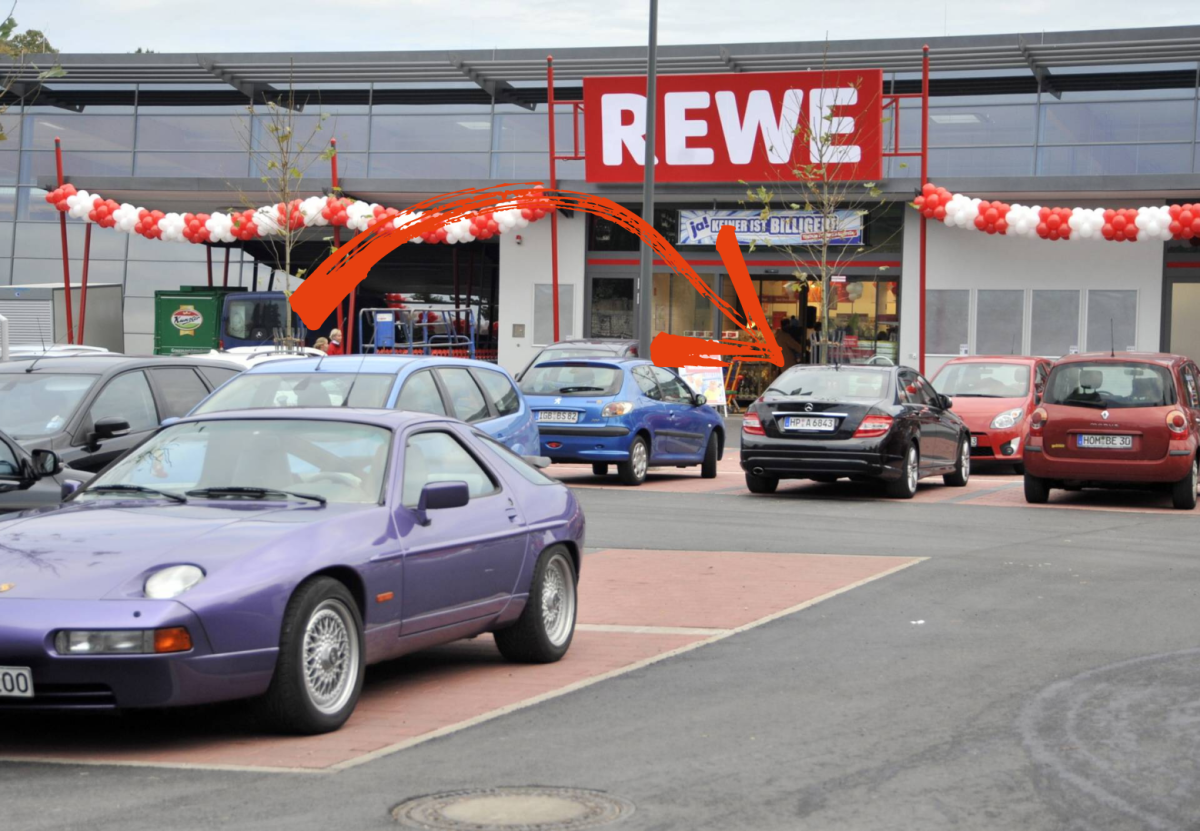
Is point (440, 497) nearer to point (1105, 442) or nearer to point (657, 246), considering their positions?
point (1105, 442)

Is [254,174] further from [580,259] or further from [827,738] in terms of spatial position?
[827,738]

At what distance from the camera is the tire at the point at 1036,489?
18.2m

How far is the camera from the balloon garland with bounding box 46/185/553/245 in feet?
117

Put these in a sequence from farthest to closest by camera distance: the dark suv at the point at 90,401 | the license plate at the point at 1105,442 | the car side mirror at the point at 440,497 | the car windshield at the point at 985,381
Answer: the car windshield at the point at 985,381 < the license plate at the point at 1105,442 < the dark suv at the point at 90,401 < the car side mirror at the point at 440,497

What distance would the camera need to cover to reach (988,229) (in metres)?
33.0

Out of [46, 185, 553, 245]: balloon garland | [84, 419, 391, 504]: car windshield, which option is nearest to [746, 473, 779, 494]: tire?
[84, 419, 391, 504]: car windshield

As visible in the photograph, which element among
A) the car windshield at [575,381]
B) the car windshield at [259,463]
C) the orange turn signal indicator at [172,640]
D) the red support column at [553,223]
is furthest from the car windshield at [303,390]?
the red support column at [553,223]

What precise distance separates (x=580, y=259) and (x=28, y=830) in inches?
1277

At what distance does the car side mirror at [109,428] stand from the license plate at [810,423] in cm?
810

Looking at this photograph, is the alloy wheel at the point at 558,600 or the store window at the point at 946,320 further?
the store window at the point at 946,320

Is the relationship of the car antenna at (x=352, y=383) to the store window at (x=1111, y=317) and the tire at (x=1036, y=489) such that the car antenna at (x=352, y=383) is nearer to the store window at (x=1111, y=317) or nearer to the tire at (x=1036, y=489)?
the tire at (x=1036, y=489)

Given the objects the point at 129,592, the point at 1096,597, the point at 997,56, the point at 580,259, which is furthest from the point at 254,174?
the point at 129,592

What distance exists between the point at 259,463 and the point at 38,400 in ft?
18.5

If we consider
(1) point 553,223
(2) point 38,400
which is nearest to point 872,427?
(2) point 38,400
